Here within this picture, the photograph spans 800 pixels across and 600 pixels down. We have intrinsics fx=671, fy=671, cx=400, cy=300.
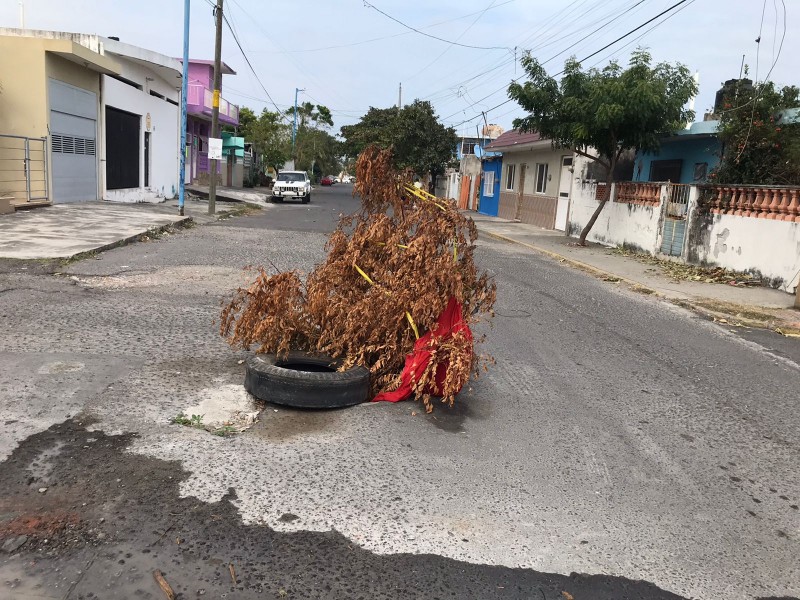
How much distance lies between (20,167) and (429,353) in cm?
1649

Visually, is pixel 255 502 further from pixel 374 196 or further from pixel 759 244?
pixel 759 244

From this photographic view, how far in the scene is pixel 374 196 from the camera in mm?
5480

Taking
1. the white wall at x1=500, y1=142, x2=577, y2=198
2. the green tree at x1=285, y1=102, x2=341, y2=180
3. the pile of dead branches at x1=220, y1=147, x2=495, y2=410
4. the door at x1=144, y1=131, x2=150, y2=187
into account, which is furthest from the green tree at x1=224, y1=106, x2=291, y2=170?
the pile of dead branches at x1=220, y1=147, x2=495, y2=410

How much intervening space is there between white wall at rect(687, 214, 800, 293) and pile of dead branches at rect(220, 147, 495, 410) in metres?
8.27

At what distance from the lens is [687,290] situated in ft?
38.0

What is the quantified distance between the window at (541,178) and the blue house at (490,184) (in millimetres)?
5308

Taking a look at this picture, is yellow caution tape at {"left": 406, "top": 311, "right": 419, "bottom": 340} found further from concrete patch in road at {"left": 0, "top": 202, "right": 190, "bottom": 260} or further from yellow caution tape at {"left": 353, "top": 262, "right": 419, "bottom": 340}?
concrete patch in road at {"left": 0, "top": 202, "right": 190, "bottom": 260}

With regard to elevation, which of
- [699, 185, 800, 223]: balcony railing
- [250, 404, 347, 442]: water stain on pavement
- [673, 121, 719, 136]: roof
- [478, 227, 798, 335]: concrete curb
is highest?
[673, 121, 719, 136]: roof

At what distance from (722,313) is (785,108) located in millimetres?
6900

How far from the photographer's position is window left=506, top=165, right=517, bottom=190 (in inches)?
1226

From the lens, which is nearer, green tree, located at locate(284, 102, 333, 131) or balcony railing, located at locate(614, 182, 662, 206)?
balcony railing, located at locate(614, 182, 662, 206)

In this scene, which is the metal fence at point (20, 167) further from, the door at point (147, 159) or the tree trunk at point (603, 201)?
the tree trunk at point (603, 201)

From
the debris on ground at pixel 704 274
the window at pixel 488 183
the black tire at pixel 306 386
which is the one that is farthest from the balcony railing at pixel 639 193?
the window at pixel 488 183

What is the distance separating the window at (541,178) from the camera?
88.6 ft
